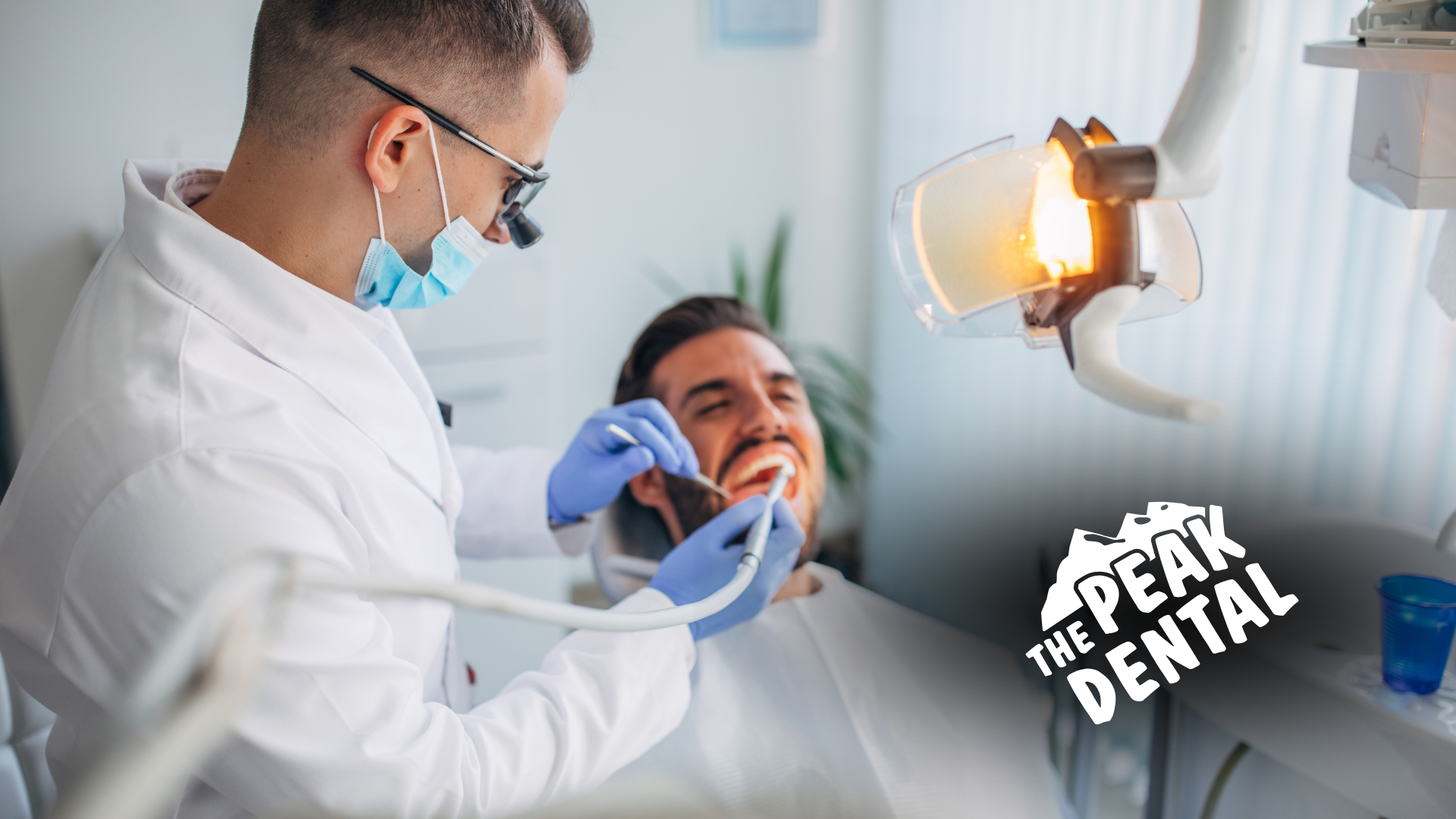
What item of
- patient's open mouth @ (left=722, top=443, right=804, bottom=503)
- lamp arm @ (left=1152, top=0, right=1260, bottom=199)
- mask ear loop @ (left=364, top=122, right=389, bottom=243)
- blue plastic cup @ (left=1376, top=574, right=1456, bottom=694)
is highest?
lamp arm @ (left=1152, top=0, right=1260, bottom=199)

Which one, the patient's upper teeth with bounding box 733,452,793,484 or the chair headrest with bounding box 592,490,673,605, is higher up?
the patient's upper teeth with bounding box 733,452,793,484

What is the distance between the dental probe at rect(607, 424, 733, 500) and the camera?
1394mm

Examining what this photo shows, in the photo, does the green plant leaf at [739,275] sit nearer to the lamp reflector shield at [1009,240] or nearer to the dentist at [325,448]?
the dentist at [325,448]

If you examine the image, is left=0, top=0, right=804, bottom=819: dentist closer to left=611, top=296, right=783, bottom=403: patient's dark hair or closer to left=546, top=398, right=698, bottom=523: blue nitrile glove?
left=546, top=398, right=698, bottom=523: blue nitrile glove

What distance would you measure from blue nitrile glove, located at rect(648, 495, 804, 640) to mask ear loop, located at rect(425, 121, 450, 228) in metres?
0.53

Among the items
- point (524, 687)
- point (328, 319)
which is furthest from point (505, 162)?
point (524, 687)

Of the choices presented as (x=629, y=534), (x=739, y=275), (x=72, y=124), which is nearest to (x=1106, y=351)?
(x=629, y=534)

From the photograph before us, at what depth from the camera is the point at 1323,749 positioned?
900 millimetres

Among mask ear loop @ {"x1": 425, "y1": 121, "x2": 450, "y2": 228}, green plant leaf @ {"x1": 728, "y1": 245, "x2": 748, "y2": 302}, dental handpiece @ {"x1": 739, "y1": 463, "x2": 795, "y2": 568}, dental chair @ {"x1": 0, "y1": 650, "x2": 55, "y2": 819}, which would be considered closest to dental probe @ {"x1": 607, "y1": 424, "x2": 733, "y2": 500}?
dental handpiece @ {"x1": 739, "y1": 463, "x2": 795, "y2": 568}

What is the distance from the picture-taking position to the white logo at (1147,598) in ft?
3.50

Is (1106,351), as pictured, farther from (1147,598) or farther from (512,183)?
(512,183)

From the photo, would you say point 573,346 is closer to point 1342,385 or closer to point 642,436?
point 642,436

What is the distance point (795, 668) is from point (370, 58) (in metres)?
1.06

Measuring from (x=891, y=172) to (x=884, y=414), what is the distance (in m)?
0.72
